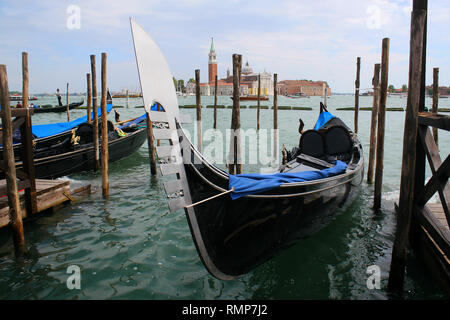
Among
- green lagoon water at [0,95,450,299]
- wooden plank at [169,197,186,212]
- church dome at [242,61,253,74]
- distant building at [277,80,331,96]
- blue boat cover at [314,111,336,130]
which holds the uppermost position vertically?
church dome at [242,61,253,74]

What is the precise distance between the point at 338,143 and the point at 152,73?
3.89m

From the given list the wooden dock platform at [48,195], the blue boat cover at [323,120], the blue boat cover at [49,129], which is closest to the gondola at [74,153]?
the blue boat cover at [49,129]

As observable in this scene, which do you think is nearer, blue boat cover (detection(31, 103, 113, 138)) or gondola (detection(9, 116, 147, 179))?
gondola (detection(9, 116, 147, 179))

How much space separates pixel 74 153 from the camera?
21.0ft

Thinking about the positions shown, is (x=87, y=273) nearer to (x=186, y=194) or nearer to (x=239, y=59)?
(x=186, y=194)

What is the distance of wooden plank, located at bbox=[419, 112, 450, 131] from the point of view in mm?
2088

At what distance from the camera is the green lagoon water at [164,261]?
269 centimetres

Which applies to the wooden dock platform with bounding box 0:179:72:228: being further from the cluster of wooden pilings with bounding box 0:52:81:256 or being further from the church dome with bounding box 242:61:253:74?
the church dome with bounding box 242:61:253:74

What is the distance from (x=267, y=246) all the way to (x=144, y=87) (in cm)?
171

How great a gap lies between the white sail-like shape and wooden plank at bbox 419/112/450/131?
173 centimetres

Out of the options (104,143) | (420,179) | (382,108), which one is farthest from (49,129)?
(420,179)

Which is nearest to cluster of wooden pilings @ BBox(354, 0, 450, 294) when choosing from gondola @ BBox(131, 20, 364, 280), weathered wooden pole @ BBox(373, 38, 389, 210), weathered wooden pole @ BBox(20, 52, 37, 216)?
gondola @ BBox(131, 20, 364, 280)

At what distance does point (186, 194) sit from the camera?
7.59 feet
